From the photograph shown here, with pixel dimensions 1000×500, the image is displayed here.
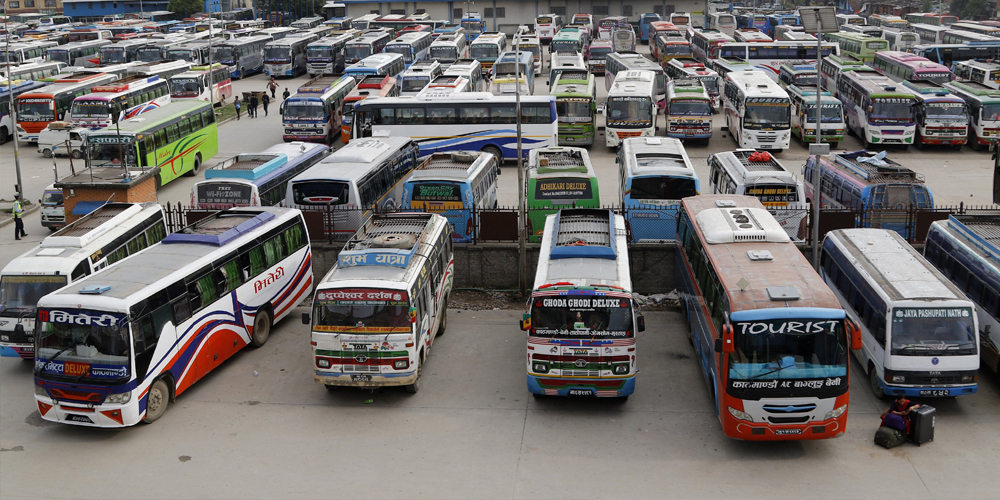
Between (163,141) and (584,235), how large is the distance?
19511 millimetres

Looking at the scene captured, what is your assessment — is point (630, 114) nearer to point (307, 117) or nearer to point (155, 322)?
point (307, 117)

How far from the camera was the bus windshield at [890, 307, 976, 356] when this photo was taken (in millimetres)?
14781

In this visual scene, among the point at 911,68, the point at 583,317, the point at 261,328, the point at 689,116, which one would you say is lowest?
the point at 261,328

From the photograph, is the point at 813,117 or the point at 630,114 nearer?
the point at 630,114

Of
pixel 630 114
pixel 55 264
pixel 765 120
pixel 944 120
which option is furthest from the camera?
pixel 944 120

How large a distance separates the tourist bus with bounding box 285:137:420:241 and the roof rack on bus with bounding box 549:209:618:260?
494 cm

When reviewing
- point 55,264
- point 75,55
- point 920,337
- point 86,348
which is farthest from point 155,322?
point 75,55

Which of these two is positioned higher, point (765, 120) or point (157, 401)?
point (765, 120)

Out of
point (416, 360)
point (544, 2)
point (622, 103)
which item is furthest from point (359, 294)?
point (544, 2)

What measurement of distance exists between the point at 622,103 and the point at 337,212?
15.6m

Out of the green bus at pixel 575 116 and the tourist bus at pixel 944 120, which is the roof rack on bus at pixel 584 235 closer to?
the green bus at pixel 575 116

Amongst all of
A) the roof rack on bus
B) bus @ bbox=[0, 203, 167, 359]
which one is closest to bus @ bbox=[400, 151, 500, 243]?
the roof rack on bus

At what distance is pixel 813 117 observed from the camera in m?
36.3

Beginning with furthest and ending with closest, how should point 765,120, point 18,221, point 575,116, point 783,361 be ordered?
point 575,116
point 765,120
point 18,221
point 783,361
